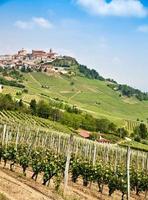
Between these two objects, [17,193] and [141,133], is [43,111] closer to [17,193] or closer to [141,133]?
[141,133]

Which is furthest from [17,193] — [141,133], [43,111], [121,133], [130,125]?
[130,125]

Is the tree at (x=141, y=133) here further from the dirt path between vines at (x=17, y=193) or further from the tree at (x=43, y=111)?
the dirt path between vines at (x=17, y=193)

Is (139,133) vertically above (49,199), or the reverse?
(49,199)

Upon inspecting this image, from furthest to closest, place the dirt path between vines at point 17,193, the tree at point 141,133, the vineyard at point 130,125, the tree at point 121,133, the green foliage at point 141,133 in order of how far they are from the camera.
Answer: the vineyard at point 130,125 < the tree at point 141,133 < the green foliage at point 141,133 < the tree at point 121,133 < the dirt path between vines at point 17,193

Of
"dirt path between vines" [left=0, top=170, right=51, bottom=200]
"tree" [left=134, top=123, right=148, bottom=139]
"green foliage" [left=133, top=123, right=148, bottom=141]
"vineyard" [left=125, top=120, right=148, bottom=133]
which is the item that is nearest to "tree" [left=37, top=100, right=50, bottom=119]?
"green foliage" [left=133, top=123, right=148, bottom=141]

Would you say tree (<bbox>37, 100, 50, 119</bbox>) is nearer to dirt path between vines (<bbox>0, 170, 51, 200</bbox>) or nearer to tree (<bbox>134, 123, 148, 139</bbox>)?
tree (<bbox>134, 123, 148, 139</bbox>)

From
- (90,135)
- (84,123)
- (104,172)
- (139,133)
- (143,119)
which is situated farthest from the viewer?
(143,119)

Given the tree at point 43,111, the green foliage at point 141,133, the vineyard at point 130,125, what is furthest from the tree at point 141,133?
the tree at point 43,111

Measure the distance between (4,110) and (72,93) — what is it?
88.2 m

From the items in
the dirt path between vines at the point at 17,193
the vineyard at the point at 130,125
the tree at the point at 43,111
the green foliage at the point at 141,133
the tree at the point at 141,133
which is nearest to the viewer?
the dirt path between vines at the point at 17,193

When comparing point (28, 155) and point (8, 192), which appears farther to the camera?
point (28, 155)

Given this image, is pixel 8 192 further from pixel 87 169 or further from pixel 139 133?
pixel 139 133

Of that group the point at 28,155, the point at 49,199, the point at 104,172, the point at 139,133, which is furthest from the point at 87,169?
the point at 139,133

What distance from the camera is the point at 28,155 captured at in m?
28.0
